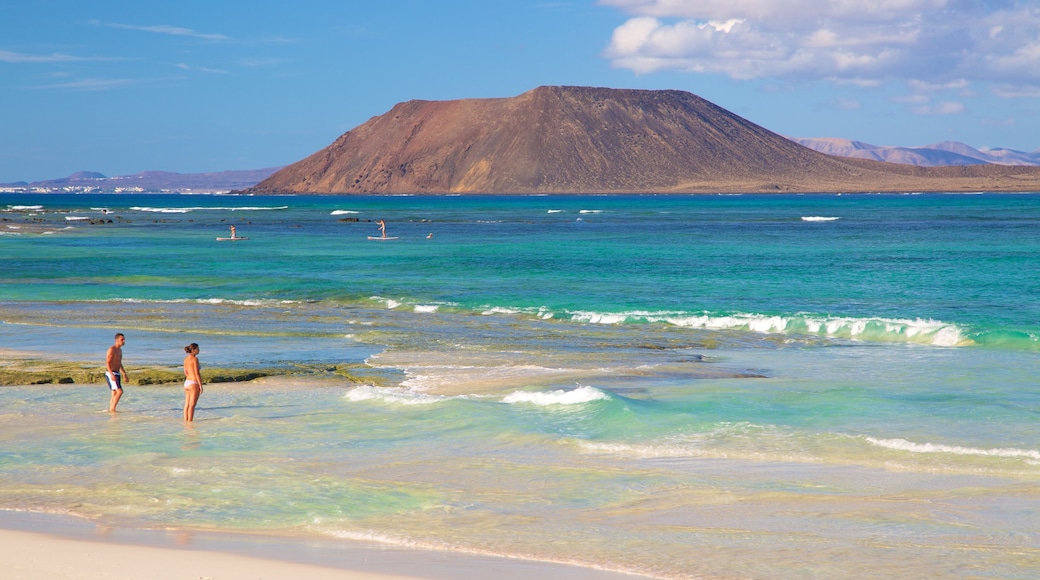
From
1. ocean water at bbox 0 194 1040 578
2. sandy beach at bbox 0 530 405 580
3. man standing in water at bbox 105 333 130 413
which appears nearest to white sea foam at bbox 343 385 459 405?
ocean water at bbox 0 194 1040 578

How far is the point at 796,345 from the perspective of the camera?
64.5ft

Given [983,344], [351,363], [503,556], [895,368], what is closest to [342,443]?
[503,556]

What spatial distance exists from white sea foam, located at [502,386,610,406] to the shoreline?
582cm

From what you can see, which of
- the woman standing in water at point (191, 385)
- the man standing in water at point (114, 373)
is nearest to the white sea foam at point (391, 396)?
the woman standing in water at point (191, 385)

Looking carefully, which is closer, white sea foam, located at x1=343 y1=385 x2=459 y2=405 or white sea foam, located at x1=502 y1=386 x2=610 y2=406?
white sea foam, located at x1=502 y1=386 x2=610 y2=406

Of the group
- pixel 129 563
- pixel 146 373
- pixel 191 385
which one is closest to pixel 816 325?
pixel 146 373

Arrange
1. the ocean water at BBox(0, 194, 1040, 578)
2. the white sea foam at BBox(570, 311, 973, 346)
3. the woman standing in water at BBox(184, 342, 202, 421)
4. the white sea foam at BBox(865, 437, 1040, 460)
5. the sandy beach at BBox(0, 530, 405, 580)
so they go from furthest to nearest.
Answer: the white sea foam at BBox(570, 311, 973, 346)
the woman standing in water at BBox(184, 342, 202, 421)
the white sea foam at BBox(865, 437, 1040, 460)
the ocean water at BBox(0, 194, 1040, 578)
the sandy beach at BBox(0, 530, 405, 580)

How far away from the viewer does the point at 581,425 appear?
485 inches

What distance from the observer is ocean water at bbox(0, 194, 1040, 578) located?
325 inches

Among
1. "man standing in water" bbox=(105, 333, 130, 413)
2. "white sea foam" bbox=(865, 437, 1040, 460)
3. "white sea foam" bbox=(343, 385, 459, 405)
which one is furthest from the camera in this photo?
"white sea foam" bbox=(343, 385, 459, 405)

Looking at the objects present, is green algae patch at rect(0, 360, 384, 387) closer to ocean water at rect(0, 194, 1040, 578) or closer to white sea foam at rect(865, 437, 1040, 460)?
ocean water at rect(0, 194, 1040, 578)

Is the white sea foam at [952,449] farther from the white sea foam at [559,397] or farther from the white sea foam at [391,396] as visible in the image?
the white sea foam at [391,396]

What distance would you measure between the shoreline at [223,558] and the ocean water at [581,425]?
0.95 ft

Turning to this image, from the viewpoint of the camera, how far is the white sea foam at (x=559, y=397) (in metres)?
13.4
